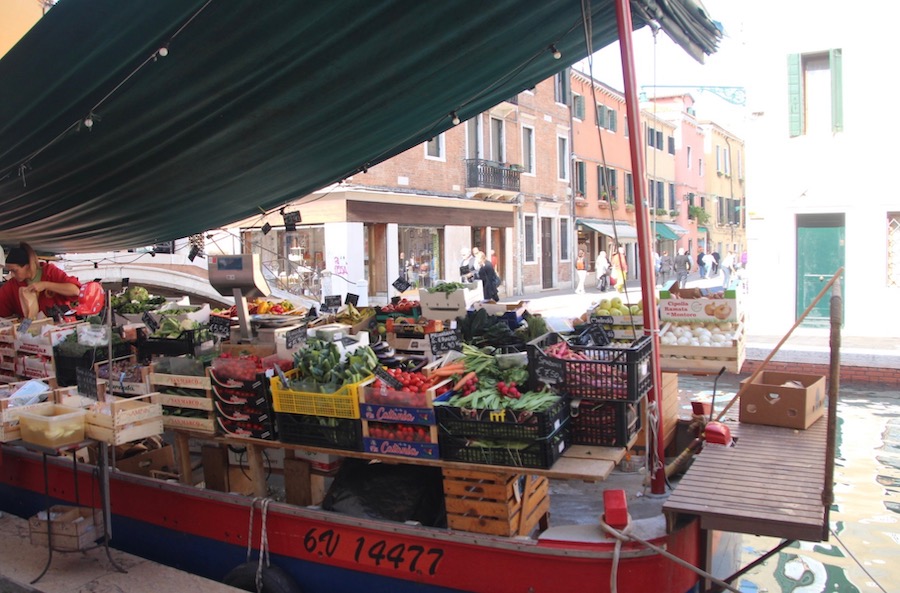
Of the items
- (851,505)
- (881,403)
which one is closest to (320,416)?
(851,505)

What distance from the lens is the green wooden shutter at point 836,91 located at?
13641 millimetres

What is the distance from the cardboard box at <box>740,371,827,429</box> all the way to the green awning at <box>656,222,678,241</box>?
123ft

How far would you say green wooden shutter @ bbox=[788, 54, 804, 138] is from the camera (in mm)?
14047

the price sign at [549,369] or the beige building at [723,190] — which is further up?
the beige building at [723,190]

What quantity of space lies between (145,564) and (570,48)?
4.89 m

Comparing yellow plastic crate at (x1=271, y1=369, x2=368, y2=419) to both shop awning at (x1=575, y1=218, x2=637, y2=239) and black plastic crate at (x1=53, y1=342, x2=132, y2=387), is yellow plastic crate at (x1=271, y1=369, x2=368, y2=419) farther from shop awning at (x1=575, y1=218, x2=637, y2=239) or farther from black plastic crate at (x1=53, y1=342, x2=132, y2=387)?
shop awning at (x1=575, y1=218, x2=637, y2=239)

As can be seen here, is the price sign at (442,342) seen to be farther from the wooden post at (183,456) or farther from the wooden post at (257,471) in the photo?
the wooden post at (183,456)

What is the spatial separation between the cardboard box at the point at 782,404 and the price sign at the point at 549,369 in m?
1.89

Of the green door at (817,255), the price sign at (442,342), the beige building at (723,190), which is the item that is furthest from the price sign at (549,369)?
the beige building at (723,190)

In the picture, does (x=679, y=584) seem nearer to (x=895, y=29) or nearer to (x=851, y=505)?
(x=851, y=505)

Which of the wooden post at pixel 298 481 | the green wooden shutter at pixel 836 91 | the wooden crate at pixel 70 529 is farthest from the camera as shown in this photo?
the green wooden shutter at pixel 836 91

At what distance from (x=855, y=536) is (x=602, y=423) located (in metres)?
3.20

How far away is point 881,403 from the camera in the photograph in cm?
962

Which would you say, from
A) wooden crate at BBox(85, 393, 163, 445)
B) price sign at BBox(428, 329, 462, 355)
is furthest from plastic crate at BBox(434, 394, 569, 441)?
wooden crate at BBox(85, 393, 163, 445)
